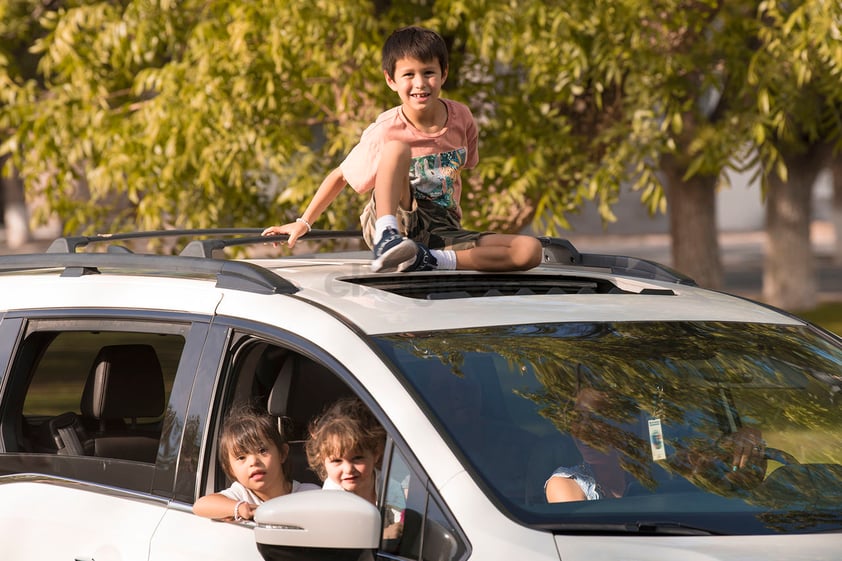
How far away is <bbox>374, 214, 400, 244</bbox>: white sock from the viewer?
15.2 ft

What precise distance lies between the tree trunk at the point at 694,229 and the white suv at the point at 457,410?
1178 centimetres

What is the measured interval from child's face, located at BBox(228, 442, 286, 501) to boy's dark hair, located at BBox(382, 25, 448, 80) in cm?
176

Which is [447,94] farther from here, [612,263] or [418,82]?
[612,263]

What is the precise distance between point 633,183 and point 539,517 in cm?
664

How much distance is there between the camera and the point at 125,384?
15.8 ft

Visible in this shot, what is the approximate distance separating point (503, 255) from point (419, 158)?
32.0 inches

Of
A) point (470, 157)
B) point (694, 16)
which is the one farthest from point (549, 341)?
point (694, 16)

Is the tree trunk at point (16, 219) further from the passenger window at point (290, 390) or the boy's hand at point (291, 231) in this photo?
the passenger window at point (290, 390)

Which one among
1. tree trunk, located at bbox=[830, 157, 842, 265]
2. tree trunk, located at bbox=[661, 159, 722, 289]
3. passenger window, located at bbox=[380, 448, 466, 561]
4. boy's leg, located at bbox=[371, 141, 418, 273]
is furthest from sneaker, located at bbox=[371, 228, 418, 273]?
tree trunk, located at bbox=[830, 157, 842, 265]

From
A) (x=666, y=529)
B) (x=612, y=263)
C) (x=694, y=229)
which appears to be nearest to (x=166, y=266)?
(x=612, y=263)

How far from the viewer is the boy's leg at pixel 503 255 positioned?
4461 millimetres

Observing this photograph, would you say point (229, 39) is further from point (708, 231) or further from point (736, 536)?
point (708, 231)

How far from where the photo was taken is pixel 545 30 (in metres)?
8.91

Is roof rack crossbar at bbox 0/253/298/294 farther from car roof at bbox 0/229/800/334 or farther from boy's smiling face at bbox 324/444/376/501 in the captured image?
boy's smiling face at bbox 324/444/376/501
